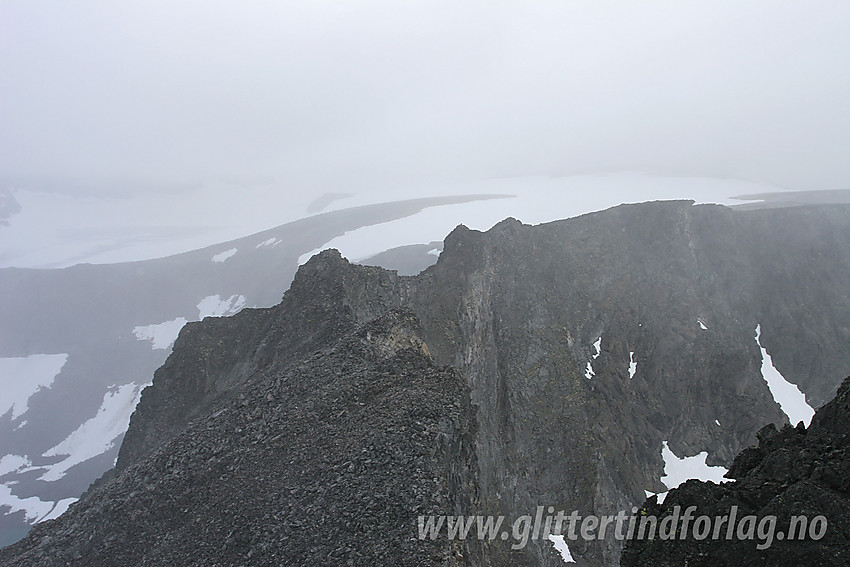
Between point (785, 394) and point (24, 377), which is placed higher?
point (785, 394)

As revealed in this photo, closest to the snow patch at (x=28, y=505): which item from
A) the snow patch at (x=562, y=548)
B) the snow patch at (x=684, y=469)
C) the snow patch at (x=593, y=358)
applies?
the snow patch at (x=562, y=548)

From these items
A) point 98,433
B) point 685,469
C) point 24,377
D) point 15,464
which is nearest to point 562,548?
point 685,469

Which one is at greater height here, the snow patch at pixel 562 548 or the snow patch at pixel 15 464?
the snow patch at pixel 562 548

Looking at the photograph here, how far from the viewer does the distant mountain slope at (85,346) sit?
355 feet

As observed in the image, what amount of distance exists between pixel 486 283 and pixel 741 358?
106ft

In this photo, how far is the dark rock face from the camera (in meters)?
11.8

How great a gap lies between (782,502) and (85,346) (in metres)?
189

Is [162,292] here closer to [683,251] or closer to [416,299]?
[416,299]

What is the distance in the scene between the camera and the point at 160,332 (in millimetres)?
159000

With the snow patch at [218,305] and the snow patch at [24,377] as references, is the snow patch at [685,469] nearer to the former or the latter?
the snow patch at [218,305]

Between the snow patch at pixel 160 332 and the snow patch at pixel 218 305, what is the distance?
7.46 meters

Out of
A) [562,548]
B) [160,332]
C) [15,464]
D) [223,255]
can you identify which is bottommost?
[15,464]

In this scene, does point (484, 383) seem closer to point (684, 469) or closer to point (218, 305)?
point (684, 469)

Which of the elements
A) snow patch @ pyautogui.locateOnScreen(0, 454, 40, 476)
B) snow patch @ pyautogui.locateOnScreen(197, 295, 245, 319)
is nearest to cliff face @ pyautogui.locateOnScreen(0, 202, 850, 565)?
snow patch @ pyautogui.locateOnScreen(0, 454, 40, 476)
